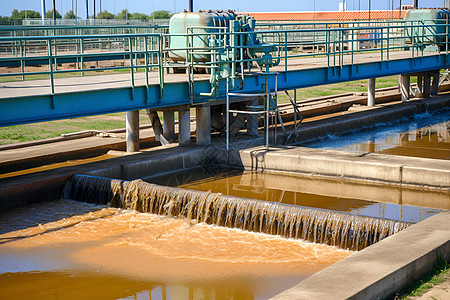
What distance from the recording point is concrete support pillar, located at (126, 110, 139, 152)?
1452 cm

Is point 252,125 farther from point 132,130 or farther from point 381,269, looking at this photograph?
point 381,269

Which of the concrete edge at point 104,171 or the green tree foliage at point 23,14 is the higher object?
the green tree foliage at point 23,14

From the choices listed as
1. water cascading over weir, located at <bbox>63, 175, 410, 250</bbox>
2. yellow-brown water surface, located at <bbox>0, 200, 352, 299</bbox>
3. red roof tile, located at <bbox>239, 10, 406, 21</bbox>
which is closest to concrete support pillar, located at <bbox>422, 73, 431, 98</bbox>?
water cascading over weir, located at <bbox>63, 175, 410, 250</bbox>

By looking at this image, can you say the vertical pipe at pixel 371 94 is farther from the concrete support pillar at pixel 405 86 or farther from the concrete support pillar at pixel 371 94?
the concrete support pillar at pixel 405 86

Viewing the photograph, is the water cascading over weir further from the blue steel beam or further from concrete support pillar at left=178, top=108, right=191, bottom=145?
concrete support pillar at left=178, top=108, right=191, bottom=145

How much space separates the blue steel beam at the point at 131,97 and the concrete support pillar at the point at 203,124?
1.24 feet

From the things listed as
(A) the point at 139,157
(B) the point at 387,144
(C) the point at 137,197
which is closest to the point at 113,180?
(C) the point at 137,197

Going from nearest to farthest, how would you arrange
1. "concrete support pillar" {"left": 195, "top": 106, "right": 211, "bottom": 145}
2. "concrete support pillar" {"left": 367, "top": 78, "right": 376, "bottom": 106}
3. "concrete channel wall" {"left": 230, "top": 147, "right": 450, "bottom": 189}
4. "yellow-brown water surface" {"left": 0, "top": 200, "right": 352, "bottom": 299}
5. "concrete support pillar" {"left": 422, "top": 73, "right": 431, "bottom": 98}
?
"yellow-brown water surface" {"left": 0, "top": 200, "right": 352, "bottom": 299}
"concrete channel wall" {"left": 230, "top": 147, "right": 450, "bottom": 189}
"concrete support pillar" {"left": 195, "top": 106, "right": 211, "bottom": 145}
"concrete support pillar" {"left": 367, "top": 78, "right": 376, "bottom": 106}
"concrete support pillar" {"left": 422, "top": 73, "right": 431, "bottom": 98}

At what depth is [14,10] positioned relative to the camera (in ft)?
358

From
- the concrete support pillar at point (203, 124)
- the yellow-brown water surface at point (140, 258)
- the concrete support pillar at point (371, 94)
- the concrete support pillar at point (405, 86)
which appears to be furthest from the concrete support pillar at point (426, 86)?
the yellow-brown water surface at point (140, 258)

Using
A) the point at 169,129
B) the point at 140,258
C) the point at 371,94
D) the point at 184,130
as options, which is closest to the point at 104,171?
the point at 184,130

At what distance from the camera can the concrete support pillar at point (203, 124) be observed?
1480 cm

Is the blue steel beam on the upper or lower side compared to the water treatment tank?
lower

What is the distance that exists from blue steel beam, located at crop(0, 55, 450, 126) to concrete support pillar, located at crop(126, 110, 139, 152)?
49.2 inches
